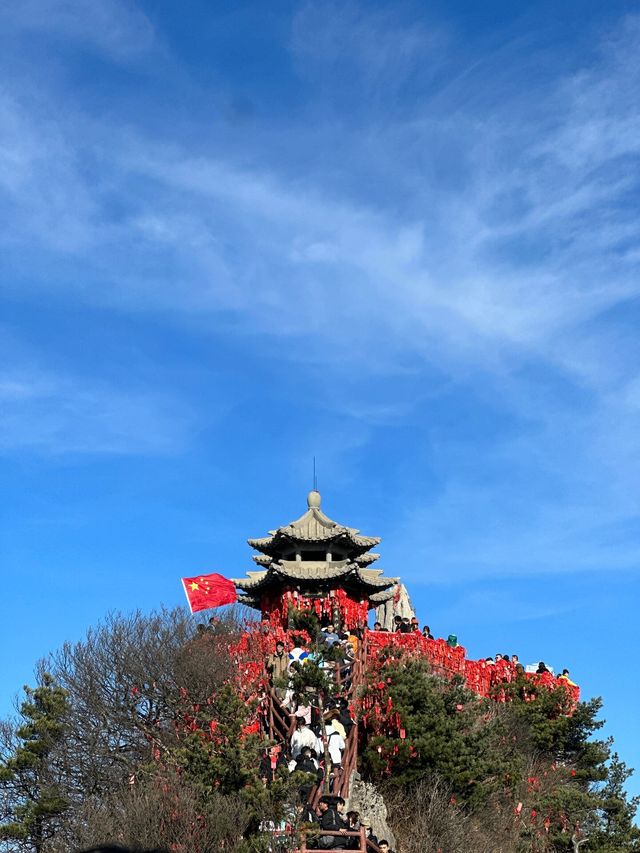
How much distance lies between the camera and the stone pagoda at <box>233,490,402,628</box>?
35.2m

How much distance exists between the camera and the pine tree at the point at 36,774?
29047 millimetres

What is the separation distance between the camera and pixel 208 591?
41.4 metres

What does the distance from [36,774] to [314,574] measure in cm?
1090

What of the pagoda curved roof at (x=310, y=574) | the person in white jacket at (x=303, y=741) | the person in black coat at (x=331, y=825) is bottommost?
the person in black coat at (x=331, y=825)

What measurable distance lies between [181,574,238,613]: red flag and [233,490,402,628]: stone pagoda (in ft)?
7.67

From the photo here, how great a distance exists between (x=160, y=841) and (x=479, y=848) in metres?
9.83

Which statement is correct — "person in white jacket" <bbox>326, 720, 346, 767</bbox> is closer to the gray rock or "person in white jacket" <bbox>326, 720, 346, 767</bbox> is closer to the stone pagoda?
the gray rock

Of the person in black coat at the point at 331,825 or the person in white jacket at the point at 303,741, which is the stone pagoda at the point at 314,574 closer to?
the person in white jacket at the point at 303,741

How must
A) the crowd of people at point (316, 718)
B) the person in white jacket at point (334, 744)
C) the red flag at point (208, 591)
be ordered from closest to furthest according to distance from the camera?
the crowd of people at point (316, 718), the person in white jacket at point (334, 744), the red flag at point (208, 591)

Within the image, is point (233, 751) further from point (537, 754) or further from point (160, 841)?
point (537, 754)

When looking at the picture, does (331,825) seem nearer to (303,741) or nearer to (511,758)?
(303,741)

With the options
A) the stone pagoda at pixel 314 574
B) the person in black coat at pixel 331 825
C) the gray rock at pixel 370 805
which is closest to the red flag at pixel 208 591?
the stone pagoda at pixel 314 574

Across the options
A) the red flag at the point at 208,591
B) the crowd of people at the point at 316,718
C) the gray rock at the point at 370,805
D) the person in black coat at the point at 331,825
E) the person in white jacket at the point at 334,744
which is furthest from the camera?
the red flag at the point at 208,591

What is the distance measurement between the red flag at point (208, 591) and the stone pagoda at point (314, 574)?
2339mm
